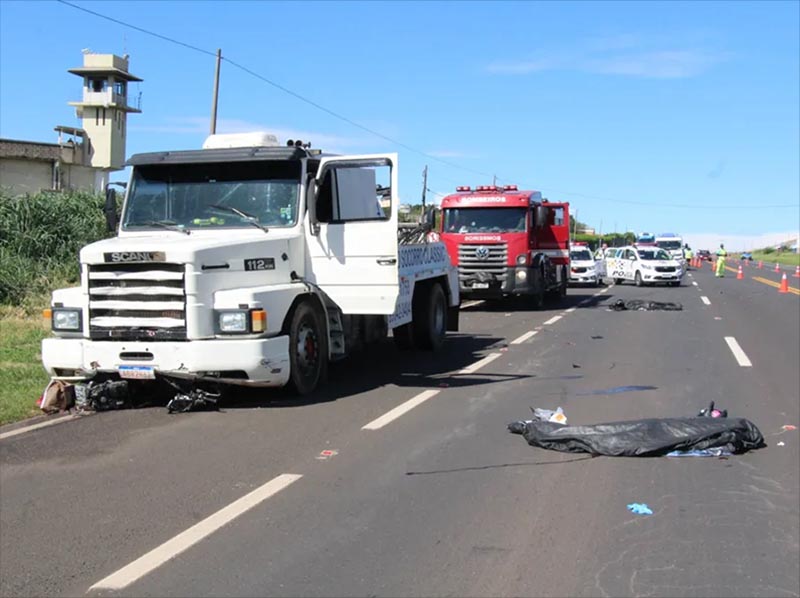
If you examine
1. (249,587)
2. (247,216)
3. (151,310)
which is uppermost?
(247,216)

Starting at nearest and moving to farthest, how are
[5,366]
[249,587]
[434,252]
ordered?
1. [249,587]
2. [5,366]
3. [434,252]

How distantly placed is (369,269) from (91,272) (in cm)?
300

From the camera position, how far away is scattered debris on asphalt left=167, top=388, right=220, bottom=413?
27.1 feet

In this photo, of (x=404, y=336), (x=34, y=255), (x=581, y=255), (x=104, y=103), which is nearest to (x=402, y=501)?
(x=404, y=336)

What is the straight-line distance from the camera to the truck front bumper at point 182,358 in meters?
7.88

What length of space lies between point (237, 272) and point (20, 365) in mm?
4394

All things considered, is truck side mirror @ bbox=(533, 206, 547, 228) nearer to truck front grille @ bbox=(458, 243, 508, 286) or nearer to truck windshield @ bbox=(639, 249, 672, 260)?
truck front grille @ bbox=(458, 243, 508, 286)

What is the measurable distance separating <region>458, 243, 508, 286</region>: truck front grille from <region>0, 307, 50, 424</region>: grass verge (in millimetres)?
10107

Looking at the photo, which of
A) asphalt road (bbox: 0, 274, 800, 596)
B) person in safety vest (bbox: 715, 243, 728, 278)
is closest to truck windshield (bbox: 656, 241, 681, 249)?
person in safety vest (bbox: 715, 243, 728, 278)

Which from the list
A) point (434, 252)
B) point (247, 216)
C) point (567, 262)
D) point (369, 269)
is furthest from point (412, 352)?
point (567, 262)

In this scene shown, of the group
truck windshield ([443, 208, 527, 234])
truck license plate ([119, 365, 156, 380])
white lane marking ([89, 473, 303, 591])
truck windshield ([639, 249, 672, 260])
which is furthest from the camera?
truck windshield ([639, 249, 672, 260])

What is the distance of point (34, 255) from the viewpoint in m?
19.3

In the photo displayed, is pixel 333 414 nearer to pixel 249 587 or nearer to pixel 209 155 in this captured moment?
pixel 209 155

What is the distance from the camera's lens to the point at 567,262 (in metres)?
23.9
